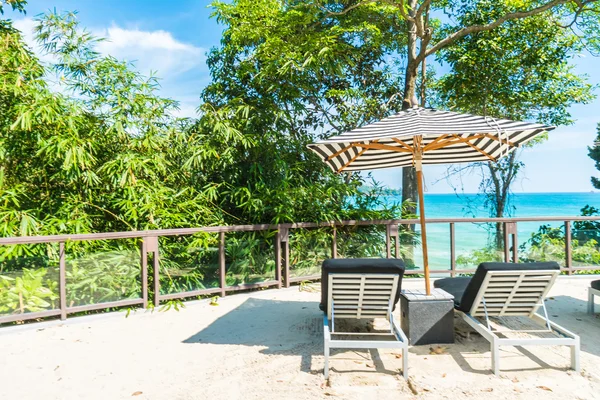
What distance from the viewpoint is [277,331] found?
3.79m

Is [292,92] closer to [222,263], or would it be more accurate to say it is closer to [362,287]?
[222,263]

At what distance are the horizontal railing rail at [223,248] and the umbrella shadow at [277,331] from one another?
2.24 ft

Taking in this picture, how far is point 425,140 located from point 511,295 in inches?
76.7

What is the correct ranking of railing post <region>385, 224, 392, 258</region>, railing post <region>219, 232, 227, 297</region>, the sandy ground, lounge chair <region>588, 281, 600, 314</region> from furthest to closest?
railing post <region>385, 224, 392, 258</region> < railing post <region>219, 232, 227, 297</region> < lounge chair <region>588, 281, 600, 314</region> < the sandy ground

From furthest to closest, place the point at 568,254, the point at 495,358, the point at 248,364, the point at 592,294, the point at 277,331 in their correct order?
the point at 568,254, the point at 592,294, the point at 277,331, the point at 248,364, the point at 495,358

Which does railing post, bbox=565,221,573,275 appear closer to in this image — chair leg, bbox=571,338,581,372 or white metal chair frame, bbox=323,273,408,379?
chair leg, bbox=571,338,581,372

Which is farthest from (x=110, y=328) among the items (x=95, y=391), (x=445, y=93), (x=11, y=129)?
(x=445, y=93)

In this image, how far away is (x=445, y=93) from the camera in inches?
358

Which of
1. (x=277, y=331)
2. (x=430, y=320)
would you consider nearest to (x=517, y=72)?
(x=430, y=320)

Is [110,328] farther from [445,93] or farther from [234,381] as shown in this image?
[445,93]

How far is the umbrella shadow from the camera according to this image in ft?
10.6

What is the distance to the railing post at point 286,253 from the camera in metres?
5.39

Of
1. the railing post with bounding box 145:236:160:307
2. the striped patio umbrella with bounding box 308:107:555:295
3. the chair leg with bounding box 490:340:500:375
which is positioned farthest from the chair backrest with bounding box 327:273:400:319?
the railing post with bounding box 145:236:160:307

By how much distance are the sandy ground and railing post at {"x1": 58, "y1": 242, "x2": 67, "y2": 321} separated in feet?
0.42
